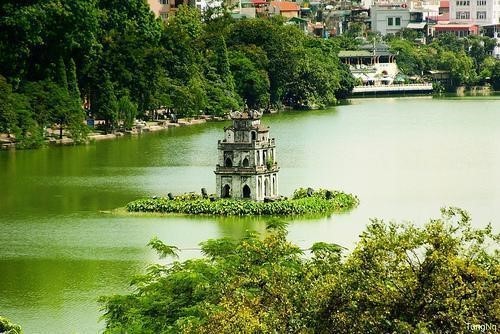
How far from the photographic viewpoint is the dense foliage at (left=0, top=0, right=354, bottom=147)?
6112cm

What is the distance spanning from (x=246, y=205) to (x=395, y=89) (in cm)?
6220

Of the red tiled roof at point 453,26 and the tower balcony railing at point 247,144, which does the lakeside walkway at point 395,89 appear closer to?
the red tiled roof at point 453,26

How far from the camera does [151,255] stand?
34062 millimetres

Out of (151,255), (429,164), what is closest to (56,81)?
(429,164)

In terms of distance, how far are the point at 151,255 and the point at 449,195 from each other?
39.8 feet

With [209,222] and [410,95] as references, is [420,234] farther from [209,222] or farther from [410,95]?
[410,95]

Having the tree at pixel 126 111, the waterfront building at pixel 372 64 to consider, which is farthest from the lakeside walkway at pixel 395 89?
the tree at pixel 126 111

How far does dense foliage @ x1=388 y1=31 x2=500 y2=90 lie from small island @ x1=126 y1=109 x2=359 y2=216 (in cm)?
6377

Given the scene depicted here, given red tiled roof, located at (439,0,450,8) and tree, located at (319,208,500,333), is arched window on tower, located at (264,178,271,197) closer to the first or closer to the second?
tree, located at (319,208,500,333)

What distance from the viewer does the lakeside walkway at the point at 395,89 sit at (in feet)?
332

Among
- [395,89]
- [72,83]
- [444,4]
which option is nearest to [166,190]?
[72,83]

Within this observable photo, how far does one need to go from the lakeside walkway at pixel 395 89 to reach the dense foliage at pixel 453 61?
404cm

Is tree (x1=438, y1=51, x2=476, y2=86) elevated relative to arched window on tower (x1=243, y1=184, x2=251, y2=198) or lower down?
elevated

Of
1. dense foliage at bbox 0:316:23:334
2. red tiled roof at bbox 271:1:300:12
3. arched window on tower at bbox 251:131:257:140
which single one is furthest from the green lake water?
red tiled roof at bbox 271:1:300:12
